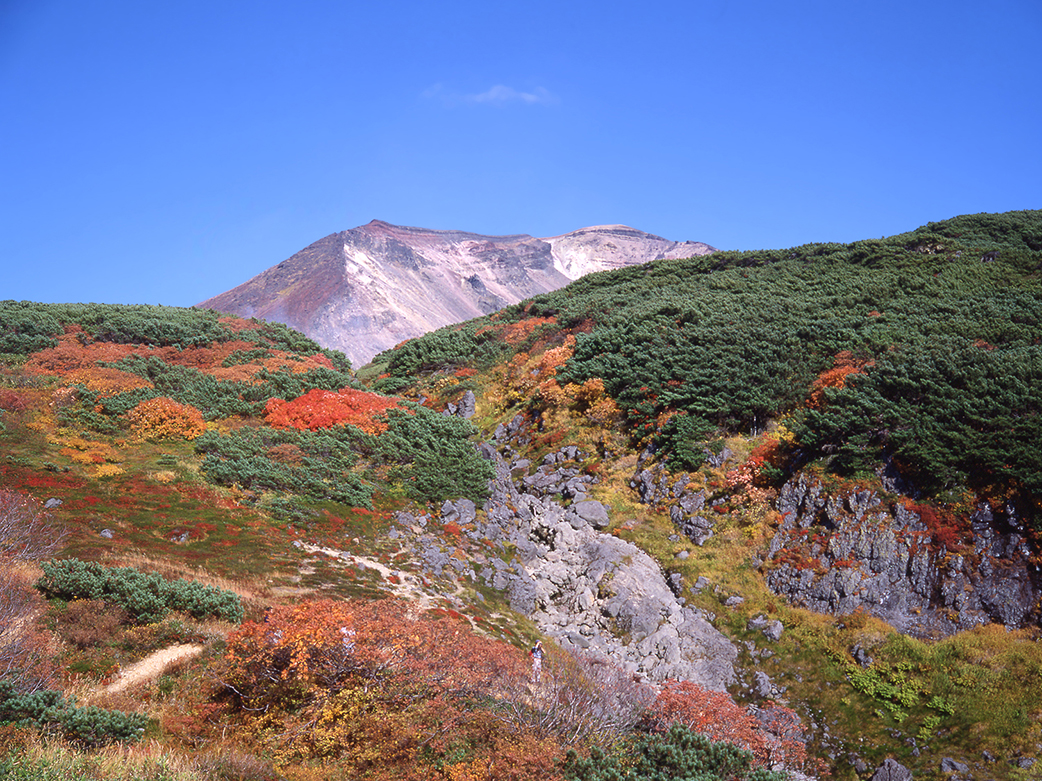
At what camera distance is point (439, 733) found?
10.6m

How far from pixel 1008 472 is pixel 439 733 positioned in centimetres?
1676

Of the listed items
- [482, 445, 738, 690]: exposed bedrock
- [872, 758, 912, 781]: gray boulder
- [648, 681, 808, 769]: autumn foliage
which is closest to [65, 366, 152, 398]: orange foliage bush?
[482, 445, 738, 690]: exposed bedrock

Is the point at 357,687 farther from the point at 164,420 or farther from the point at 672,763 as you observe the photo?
the point at 164,420

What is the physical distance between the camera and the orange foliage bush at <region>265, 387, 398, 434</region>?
2703 centimetres

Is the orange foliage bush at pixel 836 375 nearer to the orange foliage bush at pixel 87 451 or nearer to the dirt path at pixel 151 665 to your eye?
the dirt path at pixel 151 665

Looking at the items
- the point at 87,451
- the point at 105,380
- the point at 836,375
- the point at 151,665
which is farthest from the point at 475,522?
the point at 105,380

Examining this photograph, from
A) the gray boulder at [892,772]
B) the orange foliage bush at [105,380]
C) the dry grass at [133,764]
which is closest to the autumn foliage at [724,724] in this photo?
the gray boulder at [892,772]

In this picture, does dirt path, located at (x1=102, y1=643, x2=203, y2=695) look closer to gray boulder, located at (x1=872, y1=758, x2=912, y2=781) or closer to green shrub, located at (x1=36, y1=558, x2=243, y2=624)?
green shrub, located at (x1=36, y1=558, x2=243, y2=624)

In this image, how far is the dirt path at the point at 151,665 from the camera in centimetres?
1102

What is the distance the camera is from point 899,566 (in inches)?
701

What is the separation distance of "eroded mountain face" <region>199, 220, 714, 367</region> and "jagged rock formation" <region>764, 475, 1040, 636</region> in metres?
62.5

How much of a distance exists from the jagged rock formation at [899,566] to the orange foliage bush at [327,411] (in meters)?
17.0

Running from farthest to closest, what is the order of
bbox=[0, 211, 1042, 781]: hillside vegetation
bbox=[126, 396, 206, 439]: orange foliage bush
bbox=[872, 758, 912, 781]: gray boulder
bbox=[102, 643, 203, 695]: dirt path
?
1. bbox=[126, 396, 206, 439]: orange foliage bush
2. bbox=[872, 758, 912, 781]: gray boulder
3. bbox=[102, 643, 203, 695]: dirt path
4. bbox=[0, 211, 1042, 781]: hillside vegetation

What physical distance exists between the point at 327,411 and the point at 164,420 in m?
6.45
